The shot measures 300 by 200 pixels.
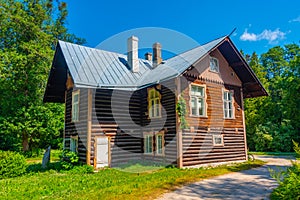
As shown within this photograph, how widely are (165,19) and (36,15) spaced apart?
16504 mm

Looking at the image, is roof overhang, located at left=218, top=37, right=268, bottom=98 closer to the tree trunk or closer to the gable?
the gable

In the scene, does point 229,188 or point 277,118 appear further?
point 277,118

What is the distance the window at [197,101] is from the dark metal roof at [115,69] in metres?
1.75

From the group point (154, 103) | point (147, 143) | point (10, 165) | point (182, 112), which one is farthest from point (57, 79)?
point (182, 112)

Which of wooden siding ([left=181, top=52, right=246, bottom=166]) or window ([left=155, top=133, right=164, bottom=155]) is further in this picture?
window ([left=155, top=133, right=164, bottom=155])

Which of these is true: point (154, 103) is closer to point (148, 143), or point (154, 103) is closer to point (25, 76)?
point (148, 143)

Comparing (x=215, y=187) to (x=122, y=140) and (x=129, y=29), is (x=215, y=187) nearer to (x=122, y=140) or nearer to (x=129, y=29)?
(x=122, y=140)

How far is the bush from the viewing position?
11875 millimetres

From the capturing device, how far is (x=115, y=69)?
1547 centimetres

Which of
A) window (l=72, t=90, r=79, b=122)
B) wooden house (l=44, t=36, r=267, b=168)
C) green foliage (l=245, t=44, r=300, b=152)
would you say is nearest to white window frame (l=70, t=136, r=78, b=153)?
wooden house (l=44, t=36, r=267, b=168)

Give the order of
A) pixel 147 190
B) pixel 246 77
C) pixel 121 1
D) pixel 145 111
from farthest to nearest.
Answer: pixel 121 1 → pixel 246 77 → pixel 145 111 → pixel 147 190

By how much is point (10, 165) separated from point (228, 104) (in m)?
13.1

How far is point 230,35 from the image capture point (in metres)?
14.5

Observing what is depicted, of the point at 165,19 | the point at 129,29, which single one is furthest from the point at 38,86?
the point at 165,19
